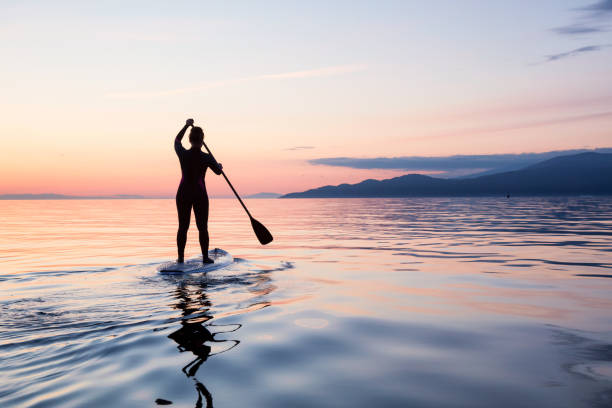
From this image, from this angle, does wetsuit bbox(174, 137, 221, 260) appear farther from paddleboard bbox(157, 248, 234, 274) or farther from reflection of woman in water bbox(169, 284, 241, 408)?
reflection of woman in water bbox(169, 284, 241, 408)

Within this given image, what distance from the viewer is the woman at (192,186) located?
9047 mm

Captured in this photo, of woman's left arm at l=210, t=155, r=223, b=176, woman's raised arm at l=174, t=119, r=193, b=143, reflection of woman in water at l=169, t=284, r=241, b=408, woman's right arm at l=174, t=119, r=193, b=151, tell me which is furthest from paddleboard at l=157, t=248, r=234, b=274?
woman's raised arm at l=174, t=119, r=193, b=143

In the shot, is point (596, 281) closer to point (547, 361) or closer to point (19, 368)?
point (547, 361)

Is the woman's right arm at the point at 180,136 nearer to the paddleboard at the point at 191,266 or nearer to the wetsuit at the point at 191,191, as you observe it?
the wetsuit at the point at 191,191

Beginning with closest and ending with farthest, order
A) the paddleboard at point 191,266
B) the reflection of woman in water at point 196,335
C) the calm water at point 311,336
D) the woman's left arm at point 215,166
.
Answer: the calm water at point 311,336, the reflection of woman in water at point 196,335, the paddleboard at point 191,266, the woman's left arm at point 215,166

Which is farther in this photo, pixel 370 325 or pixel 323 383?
pixel 370 325

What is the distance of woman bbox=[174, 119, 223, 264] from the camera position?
9047 mm

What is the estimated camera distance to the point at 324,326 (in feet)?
16.3

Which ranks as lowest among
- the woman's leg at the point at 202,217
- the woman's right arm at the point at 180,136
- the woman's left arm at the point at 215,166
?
the woman's leg at the point at 202,217

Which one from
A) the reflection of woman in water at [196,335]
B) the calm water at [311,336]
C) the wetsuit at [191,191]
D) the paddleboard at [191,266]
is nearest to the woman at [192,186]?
the wetsuit at [191,191]

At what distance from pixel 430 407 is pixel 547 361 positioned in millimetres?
1550

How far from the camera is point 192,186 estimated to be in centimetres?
915

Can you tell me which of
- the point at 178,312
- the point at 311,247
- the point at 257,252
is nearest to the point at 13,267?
the point at 257,252

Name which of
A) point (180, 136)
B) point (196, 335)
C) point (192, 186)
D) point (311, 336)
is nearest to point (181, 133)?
point (180, 136)
